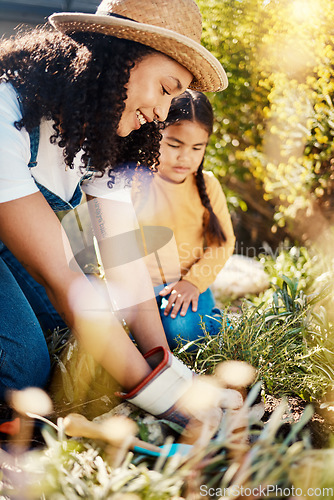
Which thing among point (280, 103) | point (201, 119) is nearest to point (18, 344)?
point (201, 119)

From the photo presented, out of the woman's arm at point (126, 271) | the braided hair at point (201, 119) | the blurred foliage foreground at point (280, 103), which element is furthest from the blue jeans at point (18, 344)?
the blurred foliage foreground at point (280, 103)

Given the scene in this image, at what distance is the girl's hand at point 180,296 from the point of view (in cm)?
224

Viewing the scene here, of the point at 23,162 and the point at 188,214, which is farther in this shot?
the point at 188,214

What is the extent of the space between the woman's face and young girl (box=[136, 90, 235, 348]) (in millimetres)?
779

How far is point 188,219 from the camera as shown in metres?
2.67

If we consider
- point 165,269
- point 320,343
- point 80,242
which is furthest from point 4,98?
point 320,343

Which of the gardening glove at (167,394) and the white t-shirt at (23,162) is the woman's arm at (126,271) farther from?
the gardening glove at (167,394)

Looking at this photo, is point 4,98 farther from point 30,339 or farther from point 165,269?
point 165,269

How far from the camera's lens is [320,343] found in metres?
1.84

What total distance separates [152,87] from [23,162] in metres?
0.51

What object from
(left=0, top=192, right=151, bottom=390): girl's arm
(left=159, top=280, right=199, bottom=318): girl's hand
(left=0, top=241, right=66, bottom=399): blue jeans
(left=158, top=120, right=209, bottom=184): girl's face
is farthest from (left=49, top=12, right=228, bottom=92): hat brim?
(left=159, top=280, right=199, bottom=318): girl's hand

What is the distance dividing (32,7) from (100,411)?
2.82 metres

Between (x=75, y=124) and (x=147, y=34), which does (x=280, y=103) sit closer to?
(x=147, y=34)

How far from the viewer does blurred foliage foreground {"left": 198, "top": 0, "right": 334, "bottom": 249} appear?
9.65 feet
